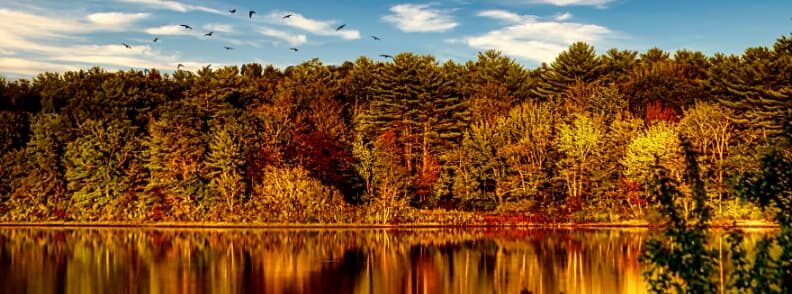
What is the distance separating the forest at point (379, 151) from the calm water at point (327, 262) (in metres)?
6.55

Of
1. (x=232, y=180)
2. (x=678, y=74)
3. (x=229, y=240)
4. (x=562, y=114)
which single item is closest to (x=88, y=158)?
(x=232, y=180)

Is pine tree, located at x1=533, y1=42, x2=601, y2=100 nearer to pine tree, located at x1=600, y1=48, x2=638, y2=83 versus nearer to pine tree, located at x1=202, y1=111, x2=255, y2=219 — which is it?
pine tree, located at x1=600, y1=48, x2=638, y2=83

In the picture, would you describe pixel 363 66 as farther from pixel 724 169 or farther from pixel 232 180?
pixel 724 169

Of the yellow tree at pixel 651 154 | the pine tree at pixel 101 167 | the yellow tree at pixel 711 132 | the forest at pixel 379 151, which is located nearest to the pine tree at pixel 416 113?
the forest at pixel 379 151

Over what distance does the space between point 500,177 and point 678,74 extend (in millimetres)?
28369

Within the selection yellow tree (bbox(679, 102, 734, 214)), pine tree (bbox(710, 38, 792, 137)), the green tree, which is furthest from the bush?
pine tree (bbox(710, 38, 792, 137))

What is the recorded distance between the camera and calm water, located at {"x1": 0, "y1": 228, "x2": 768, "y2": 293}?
94.2 feet

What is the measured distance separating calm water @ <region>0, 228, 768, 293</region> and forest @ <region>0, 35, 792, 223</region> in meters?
6.55

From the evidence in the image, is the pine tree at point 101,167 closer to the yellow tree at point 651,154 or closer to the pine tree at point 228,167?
the pine tree at point 228,167

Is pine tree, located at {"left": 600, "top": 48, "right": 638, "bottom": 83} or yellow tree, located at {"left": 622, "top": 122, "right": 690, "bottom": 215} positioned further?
pine tree, located at {"left": 600, "top": 48, "right": 638, "bottom": 83}

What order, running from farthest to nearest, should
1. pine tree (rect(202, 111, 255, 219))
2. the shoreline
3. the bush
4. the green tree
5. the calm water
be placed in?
the green tree < pine tree (rect(202, 111, 255, 219)) < the bush < the shoreline < the calm water

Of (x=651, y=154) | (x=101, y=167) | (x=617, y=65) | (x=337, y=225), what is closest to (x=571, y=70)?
(x=617, y=65)

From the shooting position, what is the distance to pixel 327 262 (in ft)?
114

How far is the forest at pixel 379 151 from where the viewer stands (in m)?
56.3
